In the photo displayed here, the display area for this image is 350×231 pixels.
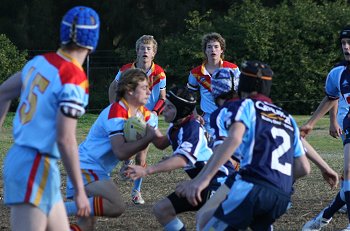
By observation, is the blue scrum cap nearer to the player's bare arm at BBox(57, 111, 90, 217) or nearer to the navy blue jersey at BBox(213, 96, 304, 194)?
the player's bare arm at BBox(57, 111, 90, 217)

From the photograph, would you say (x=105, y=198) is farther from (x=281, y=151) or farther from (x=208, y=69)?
(x=208, y=69)

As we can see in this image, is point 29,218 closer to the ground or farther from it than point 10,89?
closer to the ground

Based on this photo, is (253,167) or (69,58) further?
(253,167)

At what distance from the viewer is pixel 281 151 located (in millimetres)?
5520

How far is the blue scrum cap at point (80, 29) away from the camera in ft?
17.1

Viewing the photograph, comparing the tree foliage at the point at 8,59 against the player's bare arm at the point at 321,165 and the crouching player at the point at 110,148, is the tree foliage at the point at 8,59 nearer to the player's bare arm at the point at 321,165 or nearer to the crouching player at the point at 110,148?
the crouching player at the point at 110,148

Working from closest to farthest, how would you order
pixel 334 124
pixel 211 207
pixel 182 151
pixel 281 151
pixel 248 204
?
pixel 248 204
pixel 281 151
pixel 211 207
pixel 182 151
pixel 334 124

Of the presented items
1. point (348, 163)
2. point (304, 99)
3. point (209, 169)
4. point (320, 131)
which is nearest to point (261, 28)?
point (304, 99)

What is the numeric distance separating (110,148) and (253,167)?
1.98 m

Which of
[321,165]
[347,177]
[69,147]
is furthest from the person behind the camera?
[347,177]

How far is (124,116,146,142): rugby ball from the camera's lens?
6926 millimetres

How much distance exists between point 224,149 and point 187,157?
4.00ft

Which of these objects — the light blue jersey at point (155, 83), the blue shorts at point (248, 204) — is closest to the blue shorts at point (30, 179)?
the blue shorts at point (248, 204)

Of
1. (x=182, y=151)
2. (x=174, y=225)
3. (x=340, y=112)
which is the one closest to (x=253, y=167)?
(x=182, y=151)
